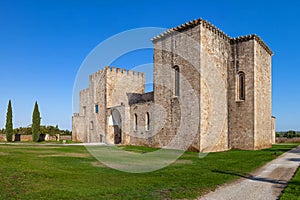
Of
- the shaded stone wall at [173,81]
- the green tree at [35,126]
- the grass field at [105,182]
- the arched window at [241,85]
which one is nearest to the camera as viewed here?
the grass field at [105,182]

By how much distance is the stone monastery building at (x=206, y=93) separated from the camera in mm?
17734

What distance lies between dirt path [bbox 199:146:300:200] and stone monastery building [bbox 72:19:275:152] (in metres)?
7.60

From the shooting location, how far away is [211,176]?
8.77 m

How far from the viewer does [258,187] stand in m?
7.26

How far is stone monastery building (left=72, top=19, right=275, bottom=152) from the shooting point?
698 inches

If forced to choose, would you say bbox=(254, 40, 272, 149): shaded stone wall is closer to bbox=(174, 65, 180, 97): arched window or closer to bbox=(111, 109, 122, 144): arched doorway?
bbox=(174, 65, 180, 97): arched window

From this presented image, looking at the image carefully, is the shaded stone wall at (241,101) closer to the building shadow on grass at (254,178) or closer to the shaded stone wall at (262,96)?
the shaded stone wall at (262,96)

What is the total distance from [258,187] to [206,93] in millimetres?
11137

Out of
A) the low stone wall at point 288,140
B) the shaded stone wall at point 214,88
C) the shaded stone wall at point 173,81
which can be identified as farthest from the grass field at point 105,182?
the low stone wall at point 288,140

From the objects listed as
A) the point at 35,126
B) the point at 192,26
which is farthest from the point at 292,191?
the point at 35,126

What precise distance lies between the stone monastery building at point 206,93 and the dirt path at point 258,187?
760cm

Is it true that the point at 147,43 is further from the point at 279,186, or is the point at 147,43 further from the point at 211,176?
A: the point at 279,186

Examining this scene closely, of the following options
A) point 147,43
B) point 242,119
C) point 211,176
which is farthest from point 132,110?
point 211,176

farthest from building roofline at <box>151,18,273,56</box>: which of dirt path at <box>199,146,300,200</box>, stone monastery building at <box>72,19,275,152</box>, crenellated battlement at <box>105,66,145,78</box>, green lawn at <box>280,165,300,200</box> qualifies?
green lawn at <box>280,165,300,200</box>
